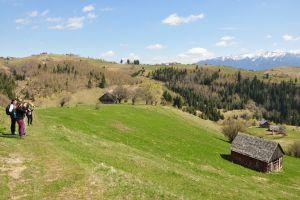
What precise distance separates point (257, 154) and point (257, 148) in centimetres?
337

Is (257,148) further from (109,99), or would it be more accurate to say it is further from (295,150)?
(109,99)

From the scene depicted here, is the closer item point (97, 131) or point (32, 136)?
point (32, 136)


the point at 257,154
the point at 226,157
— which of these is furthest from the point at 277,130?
the point at 226,157

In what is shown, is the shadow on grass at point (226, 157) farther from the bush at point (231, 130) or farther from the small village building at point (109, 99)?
the small village building at point (109, 99)

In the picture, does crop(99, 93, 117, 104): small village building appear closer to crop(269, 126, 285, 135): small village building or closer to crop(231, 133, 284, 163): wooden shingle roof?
crop(269, 126, 285, 135): small village building

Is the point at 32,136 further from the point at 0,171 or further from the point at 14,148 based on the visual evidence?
the point at 0,171

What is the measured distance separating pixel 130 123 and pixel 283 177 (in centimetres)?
3572

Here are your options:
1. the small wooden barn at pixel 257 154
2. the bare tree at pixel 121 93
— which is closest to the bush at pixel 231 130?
the small wooden barn at pixel 257 154

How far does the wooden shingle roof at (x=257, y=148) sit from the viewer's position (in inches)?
2916

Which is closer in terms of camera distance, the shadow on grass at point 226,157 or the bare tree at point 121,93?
the shadow on grass at point 226,157

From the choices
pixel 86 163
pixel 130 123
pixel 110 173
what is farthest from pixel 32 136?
pixel 130 123

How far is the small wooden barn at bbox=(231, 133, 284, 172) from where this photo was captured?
73125 millimetres

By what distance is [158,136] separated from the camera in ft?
254

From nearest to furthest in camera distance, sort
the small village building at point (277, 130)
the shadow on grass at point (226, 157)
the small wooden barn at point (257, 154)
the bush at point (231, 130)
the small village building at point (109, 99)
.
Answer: the small wooden barn at point (257, 154) < the shadow on grass at point (226, 157) < the bush at point (231, 130) < the small village building at point (109, 99) < the small village building at point (277, 130)
